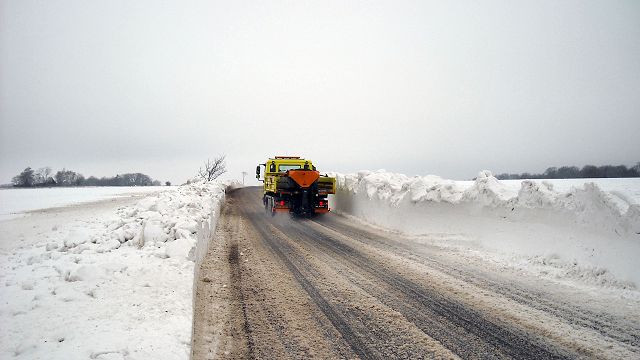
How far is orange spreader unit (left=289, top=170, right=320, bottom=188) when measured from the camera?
1580 cm

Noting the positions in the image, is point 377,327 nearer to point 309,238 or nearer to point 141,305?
point 141,305

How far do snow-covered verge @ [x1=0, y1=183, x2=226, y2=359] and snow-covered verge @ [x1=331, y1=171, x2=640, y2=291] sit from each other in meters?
7.07

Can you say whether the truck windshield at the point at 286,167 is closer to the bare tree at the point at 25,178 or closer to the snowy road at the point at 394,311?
the snowy road at the point at 394,311

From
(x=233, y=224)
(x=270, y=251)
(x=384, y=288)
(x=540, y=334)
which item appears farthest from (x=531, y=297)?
(x=233, y=224)

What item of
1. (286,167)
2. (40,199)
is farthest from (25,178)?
(286,167)

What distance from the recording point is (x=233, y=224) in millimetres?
13188

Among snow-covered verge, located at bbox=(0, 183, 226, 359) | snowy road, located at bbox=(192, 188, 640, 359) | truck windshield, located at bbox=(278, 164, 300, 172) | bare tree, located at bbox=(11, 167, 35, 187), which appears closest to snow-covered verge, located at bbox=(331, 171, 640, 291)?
snowy road, located at bbox=(192, 188, 640, 359)

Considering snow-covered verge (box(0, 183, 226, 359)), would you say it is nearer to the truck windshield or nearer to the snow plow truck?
the snow plow truck

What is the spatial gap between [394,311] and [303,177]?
37.8ft

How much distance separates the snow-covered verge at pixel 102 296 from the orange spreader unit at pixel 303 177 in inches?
376

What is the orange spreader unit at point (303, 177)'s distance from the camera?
51.8 ft

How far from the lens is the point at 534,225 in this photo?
775cm

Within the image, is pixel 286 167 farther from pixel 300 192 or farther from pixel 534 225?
pixel 534 225

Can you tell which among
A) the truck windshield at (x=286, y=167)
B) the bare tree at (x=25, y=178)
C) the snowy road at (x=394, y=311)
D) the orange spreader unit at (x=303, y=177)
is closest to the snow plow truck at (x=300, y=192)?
the orange spreader unit at (x=303, y=177)
